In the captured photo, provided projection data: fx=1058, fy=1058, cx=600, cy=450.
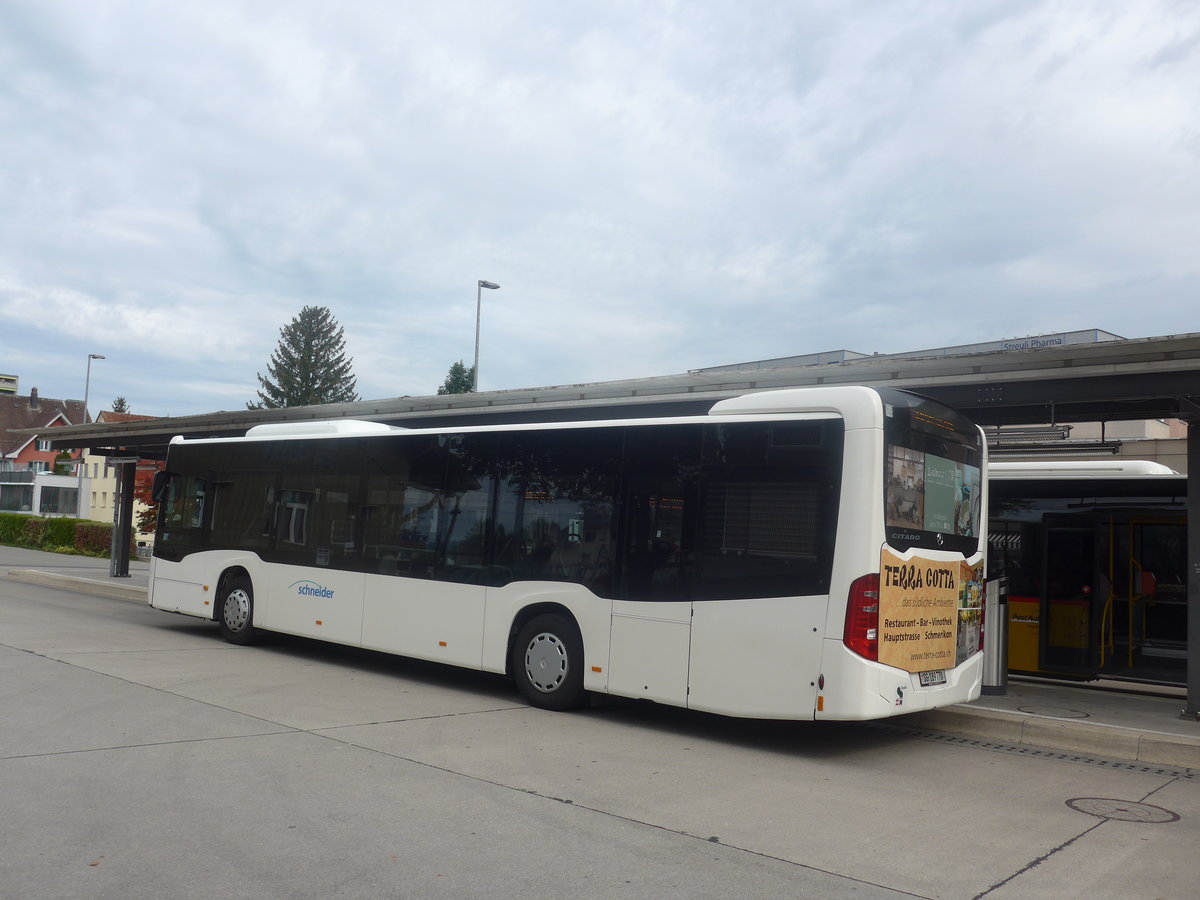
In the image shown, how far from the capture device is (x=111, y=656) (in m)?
12.7

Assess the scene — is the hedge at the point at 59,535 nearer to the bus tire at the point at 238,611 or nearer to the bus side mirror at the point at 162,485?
the bus side mirror at the point at 162,485

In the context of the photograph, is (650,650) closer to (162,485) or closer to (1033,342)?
(162,485)

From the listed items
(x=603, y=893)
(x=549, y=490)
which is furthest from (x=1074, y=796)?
(x=549, y=490)

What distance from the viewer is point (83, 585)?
2425 cm

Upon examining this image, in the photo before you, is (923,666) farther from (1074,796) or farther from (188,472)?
(188,472)

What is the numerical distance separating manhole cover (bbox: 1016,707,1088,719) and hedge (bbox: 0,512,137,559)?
116 ft

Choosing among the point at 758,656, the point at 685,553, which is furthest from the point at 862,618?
the point at 685,553

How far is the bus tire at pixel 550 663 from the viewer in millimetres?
10117

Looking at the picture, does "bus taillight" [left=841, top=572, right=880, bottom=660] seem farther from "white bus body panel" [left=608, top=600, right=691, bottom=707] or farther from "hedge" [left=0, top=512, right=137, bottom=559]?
"hedge" [left=0, top=512, right=137, bottom=559]

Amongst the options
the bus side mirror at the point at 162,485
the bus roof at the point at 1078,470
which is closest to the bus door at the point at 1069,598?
the bus roof at the point at 1078,470

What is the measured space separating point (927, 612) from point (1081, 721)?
85.7 inches

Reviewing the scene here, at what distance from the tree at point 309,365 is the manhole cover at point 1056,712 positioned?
76.9 meters

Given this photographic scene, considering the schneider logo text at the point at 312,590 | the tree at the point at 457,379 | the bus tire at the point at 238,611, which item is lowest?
the bus tire at the point at 238,611

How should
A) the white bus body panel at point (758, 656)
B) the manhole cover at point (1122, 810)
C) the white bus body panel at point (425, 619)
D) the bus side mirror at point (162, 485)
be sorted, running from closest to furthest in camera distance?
1. the manhole cover at point (1122, 810)
2. the white bus body panel at point (758, 656)
3. the white bus body panel at point (425, 619)
4. the bus side mirror at point (162, 485)
